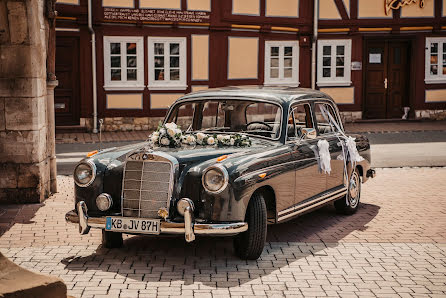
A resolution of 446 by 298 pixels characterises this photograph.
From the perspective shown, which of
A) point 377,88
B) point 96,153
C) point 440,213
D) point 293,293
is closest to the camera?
Answer: point 293,293

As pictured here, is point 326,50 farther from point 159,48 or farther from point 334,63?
point 159,48

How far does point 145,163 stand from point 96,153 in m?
0.88

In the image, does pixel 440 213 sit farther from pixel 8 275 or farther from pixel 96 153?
pixel 8 275

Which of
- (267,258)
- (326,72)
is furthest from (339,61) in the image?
(267,258)

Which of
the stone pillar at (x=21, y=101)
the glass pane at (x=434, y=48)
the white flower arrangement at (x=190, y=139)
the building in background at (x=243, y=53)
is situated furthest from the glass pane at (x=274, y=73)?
the white flower arrangement at (x=190, y=139)

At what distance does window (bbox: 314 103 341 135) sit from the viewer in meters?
8.34

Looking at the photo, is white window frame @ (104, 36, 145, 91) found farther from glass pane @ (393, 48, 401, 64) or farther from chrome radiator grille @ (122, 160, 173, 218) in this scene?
chrome radiator grille @ (122, 160, 173, 218)

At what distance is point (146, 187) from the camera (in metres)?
6.39

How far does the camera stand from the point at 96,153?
7117 millimetres

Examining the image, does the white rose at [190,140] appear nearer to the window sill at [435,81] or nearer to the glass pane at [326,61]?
the glass pane at [326,61]

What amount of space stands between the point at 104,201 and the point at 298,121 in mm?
2478

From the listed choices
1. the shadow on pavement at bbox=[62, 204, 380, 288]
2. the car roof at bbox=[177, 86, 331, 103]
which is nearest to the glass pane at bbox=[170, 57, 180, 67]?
the car roof at bbox=[177, 86, 331, 103]

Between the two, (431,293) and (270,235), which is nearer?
(431,293)

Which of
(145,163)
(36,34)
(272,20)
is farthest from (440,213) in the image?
(272,20)
